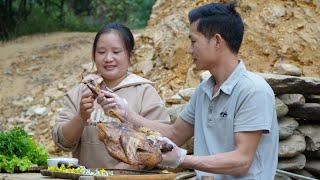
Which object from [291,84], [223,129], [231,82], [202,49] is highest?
[202,49]

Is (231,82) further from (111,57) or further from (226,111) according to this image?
(111,57)

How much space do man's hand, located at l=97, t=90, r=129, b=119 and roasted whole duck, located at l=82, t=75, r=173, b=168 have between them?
388 millimetres

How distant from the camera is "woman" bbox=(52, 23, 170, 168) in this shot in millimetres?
4520

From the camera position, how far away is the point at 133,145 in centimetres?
366

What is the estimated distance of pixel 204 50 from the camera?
400 cm

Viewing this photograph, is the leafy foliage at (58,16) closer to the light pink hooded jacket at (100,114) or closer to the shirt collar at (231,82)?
the light pink hooded jacket at (100,114)

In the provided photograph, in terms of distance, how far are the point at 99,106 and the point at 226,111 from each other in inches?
39.0

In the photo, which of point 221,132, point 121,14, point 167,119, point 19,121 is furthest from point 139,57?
point 121,14

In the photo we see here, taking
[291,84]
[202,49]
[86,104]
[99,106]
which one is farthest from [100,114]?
[291,84]

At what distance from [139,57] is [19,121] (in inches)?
108

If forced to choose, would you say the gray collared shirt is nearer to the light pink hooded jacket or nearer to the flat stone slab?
the light pink hooded jacket

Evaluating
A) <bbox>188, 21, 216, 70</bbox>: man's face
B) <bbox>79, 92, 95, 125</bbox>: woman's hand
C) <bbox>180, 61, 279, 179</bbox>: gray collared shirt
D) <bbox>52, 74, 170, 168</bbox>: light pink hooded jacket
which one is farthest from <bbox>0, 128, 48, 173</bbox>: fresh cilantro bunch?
<bbox>188, 21, 216, 70</bbox>: man's face

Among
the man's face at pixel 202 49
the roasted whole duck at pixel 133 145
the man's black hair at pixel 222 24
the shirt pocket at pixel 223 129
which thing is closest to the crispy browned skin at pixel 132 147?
the roasted whole duck at pixel 133 145

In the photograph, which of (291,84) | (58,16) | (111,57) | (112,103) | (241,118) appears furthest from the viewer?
(58,16)
